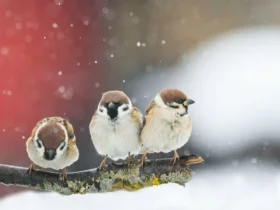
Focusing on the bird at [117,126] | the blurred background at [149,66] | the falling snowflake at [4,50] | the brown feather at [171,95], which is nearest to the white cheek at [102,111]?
the bird at [117,126]

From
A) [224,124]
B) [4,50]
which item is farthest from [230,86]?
[4,50]

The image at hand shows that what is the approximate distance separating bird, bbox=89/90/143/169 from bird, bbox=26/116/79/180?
0.18 ft

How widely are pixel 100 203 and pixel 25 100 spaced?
134cm

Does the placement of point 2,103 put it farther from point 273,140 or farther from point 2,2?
point 273,140

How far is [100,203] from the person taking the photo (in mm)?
1719

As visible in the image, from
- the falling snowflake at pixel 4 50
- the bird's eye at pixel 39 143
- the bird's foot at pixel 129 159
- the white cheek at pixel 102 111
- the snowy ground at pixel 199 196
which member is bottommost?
the snowy ground at pixel 199 196

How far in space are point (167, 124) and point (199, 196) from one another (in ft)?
3.21

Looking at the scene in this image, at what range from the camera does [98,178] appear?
3.20ft

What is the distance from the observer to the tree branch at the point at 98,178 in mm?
952

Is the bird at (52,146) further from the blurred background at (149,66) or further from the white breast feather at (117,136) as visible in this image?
the blurred background at (149,66)

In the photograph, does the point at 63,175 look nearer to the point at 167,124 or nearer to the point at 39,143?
the point at 39,143

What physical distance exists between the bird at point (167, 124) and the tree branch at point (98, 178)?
0.08ft

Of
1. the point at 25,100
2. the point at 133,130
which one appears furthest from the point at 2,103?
the point at 133,130

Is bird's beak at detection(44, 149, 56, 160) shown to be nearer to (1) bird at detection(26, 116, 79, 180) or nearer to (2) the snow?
(1) bird at detection(26, 116, 79, 180)
